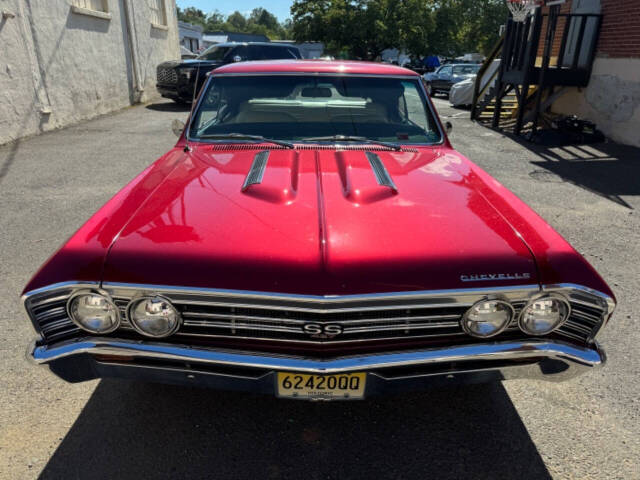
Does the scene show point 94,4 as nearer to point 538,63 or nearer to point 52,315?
point 538,63

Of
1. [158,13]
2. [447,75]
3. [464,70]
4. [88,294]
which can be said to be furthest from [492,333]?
[464,70]

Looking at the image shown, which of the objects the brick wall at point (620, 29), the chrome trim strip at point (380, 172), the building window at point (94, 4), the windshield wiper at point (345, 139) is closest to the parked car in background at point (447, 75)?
the brick wall at point (620, 29)

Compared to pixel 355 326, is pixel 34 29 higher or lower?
higher

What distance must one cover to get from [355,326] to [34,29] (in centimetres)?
1026

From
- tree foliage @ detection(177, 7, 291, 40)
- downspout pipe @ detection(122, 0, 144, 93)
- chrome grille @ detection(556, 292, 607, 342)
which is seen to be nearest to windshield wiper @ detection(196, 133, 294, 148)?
chrome grille @ detection(556, 292, 607, 342)

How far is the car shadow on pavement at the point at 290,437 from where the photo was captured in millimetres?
2125

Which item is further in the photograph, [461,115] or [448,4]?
[448,4]

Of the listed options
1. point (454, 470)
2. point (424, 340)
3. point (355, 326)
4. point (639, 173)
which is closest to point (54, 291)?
point (355, 326)

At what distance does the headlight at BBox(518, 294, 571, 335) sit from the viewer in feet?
6.17

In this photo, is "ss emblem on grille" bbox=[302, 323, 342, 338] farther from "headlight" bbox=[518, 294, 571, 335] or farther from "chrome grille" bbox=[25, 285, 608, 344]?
"headlight" bbox=[518, 294, 571, 335]

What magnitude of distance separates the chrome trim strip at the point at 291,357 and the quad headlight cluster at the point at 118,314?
0.20 ft

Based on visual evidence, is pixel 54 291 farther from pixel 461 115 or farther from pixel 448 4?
pixel 448 4

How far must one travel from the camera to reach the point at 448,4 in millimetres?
39844

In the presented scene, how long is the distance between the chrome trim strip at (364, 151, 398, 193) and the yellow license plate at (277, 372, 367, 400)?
3.19ft
